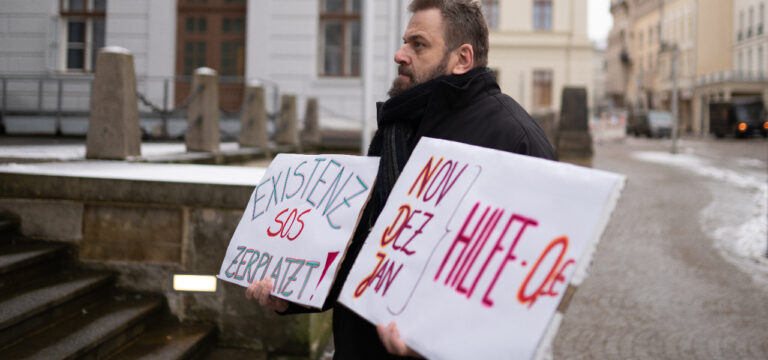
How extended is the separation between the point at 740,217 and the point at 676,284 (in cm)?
503

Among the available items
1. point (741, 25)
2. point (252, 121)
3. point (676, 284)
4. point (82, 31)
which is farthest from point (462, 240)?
point (741, 25)

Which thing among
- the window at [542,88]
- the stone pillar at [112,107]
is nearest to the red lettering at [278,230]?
the stone pillar at [112,107]

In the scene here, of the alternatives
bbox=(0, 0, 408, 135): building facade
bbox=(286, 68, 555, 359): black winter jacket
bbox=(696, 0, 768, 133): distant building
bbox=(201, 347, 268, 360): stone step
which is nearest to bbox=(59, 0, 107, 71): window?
bbox=(0, 0, 408, 135): building facade

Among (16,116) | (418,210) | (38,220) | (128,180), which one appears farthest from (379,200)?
(16,116)

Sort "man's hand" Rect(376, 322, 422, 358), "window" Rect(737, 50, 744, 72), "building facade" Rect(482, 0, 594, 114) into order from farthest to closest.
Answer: "window" Rect(737, 50, 744, 72) → "building facade" Rect(482, 0, 594, 114) → "man's hand" Rect(376, 322, 422, 358)

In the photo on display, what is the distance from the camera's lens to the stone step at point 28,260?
148 inches

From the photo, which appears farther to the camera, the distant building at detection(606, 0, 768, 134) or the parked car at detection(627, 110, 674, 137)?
the distant building at detection(606, 0, 768, 134)

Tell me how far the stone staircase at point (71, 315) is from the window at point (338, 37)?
1371 cm

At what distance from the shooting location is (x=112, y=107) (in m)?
6.18

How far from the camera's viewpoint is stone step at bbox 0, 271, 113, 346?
3.35 meters

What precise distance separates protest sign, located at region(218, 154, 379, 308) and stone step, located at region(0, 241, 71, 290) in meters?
2.17

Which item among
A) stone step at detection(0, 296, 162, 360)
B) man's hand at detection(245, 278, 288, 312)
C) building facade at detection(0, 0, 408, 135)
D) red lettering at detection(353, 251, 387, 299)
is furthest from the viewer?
building facade at detection(0, 0, 408, 135)

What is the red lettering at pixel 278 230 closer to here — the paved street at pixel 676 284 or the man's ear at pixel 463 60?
the man's ear at pixel 463 60

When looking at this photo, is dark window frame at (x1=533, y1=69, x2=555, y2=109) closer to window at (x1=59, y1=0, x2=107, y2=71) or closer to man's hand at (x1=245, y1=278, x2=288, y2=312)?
window at (x1=59, y1=0, x2=107, y2=71)
